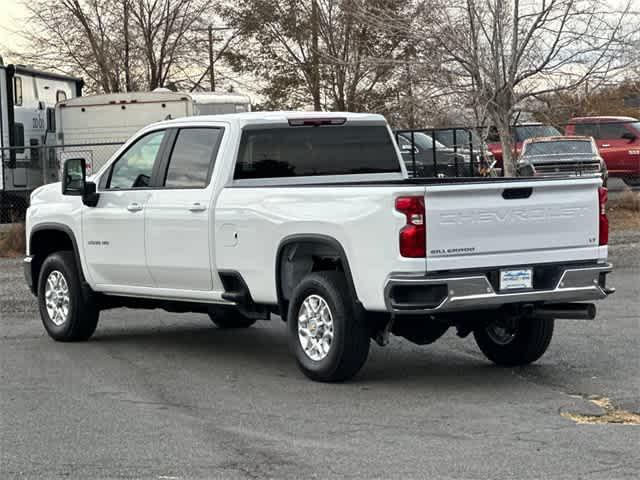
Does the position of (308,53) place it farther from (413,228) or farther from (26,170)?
(413,228)

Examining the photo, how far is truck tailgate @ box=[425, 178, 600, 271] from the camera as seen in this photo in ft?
29.0

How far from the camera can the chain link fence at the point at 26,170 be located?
25.7 m

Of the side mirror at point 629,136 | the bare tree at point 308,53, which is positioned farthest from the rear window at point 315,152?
the side mirror at point 629,136

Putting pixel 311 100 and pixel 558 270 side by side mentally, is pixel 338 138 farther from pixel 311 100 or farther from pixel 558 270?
pixel 311 100

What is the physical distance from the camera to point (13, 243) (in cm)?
2234

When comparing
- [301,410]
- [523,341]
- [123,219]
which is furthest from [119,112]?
[301,410]

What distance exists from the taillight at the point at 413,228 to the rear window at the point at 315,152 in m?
2.22

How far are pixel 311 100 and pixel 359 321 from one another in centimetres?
3079

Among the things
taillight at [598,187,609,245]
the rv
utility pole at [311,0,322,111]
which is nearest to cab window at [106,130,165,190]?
taillight at [598,187,609,245]

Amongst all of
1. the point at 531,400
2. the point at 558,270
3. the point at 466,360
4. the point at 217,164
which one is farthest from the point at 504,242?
the point at 217,164

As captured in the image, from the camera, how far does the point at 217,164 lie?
10.6 m

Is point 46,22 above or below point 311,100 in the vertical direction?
above

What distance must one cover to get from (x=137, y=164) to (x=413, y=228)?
3.59 metres

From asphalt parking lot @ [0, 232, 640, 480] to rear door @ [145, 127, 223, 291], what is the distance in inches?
28.7
